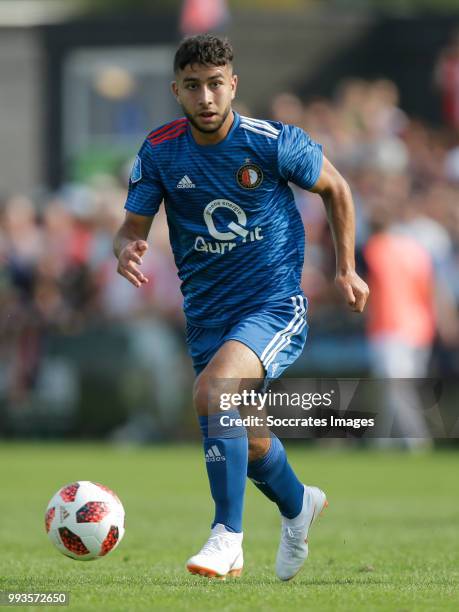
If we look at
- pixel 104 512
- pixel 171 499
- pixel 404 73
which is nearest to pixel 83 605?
pixel 104 512

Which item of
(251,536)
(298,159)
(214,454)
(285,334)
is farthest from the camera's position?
(251,536)

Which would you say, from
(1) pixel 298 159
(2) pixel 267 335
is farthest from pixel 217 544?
(1) pixel 298 159

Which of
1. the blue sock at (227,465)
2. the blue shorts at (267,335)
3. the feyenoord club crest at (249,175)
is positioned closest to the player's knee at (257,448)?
the blue sock at (227,465)

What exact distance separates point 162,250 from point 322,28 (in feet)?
41.2

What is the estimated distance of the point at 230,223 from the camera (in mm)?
6715

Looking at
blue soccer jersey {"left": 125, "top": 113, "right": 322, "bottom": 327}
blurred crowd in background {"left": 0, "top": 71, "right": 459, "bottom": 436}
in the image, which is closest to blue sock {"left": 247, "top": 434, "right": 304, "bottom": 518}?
blue soccer jersey {"left": 125, "top": 113, "right": 322, "bottom": 327}

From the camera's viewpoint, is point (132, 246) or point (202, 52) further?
point (132, 246)

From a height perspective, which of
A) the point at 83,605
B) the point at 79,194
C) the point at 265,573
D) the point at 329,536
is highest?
the point at 83,605

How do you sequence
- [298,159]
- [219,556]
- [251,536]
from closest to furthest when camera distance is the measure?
[219,556], [298,159], [251,536]

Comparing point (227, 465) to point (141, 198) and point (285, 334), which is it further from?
point (141, 198)

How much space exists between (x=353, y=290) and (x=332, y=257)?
10233 millimetres

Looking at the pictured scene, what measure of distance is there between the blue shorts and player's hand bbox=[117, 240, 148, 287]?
48 centimetres

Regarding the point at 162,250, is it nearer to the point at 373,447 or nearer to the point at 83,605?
the point at 373,447

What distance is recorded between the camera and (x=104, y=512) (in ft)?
22.4
